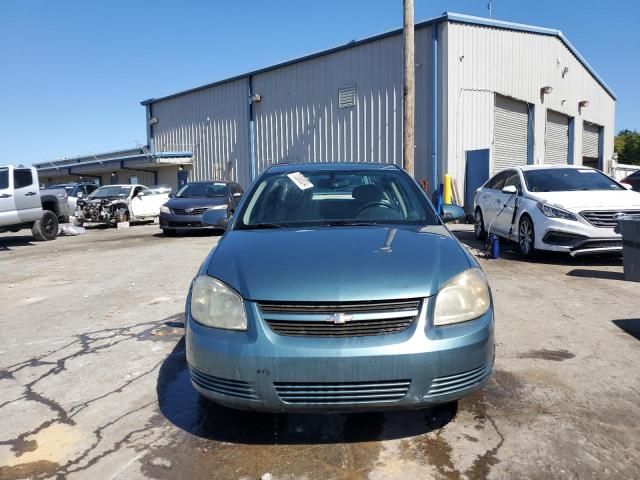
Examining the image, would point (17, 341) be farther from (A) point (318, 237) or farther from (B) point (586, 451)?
(B) point (586, 451)

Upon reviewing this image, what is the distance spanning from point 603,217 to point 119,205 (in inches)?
603

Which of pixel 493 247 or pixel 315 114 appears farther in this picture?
pixel 315 114

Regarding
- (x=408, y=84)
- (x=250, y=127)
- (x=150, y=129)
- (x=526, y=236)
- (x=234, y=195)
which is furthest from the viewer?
(x=150, y=129)

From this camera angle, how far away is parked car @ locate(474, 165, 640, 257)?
24.8ft

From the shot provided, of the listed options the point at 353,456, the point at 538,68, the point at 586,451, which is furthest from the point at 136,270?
the point at 538,68

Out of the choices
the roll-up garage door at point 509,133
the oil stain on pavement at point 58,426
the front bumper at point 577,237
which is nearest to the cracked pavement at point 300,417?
the oil stain on pavement at point 58,426

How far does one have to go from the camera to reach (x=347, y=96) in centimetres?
1917

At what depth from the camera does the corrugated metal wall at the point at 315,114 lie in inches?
687

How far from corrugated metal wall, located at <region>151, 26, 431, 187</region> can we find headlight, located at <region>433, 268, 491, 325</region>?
1463 cm

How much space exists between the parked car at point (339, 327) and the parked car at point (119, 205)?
16.6 m

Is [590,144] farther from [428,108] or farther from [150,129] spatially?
[150,129]

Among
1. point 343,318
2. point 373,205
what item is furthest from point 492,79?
point 343,318

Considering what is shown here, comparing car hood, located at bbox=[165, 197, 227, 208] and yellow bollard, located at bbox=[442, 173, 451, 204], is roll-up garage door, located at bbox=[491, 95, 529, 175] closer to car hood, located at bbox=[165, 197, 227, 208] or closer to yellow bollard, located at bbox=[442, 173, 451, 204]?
yellow bollard, located at bbox=[442, 173, 451, 204]

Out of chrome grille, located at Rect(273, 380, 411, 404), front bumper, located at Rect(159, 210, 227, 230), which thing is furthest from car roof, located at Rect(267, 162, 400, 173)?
front bumper, located at Rect(159, 210, 227, 230)
